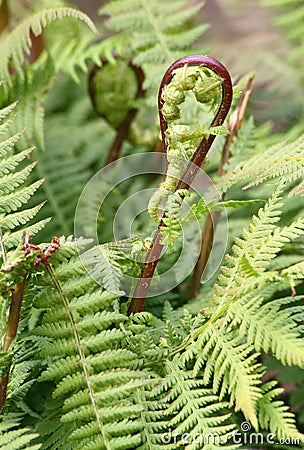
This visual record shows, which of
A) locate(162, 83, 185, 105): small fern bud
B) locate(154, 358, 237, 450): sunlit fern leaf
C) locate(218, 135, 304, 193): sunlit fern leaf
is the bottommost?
locate(154, 358, 237, 450): sunlit fern leaf

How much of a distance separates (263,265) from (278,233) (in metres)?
0.04

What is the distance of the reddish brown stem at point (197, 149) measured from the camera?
50 cm

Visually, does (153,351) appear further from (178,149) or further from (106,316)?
(178,149)

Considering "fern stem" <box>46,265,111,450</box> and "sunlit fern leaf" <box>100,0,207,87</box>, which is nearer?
"fern stem" <box>46,265,111,450</box>

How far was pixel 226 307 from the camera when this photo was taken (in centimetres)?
49

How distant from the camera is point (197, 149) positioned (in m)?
0.51

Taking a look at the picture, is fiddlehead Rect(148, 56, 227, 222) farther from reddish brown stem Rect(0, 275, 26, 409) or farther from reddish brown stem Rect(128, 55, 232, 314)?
reddish brown stem Rect(0, 275, 26, 409)

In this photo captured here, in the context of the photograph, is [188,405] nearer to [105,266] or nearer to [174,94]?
[105,266]

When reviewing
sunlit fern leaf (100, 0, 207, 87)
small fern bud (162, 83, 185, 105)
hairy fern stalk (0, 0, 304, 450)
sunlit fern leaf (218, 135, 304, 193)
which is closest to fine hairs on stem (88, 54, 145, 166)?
sunlit fern leaf (100, 0, 207, 87)

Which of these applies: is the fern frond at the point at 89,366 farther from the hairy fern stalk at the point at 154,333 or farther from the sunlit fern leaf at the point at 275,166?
the sunlit fern leaf at the point at 275,166

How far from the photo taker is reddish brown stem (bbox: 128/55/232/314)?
50cm

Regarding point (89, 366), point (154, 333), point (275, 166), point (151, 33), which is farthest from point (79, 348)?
point (151, 33)

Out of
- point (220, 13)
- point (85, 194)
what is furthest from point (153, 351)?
point (220, 13)

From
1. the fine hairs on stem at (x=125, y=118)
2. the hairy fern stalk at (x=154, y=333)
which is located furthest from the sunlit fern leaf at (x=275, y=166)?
the fine hairs on stem at (x=125, y=118)
